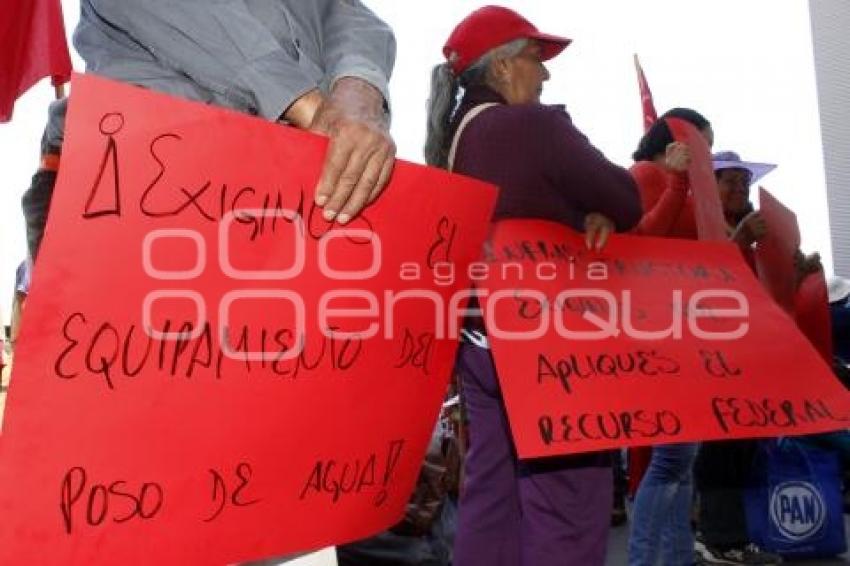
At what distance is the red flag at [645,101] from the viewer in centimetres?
230

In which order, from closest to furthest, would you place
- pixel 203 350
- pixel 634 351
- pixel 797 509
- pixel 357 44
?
pixel 203 350 < pixel 357 44 < pixel 634 351 < pixel 797 509

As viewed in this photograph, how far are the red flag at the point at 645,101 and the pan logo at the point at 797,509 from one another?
1275 millimetres

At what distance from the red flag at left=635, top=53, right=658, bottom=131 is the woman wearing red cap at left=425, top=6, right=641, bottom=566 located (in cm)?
118

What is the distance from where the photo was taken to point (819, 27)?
591 centimetres

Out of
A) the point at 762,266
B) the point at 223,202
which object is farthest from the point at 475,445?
the point at 762,266

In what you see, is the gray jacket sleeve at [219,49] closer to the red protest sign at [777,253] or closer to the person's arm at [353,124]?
the person's arm at [353,124]

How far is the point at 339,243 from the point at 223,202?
11 cm

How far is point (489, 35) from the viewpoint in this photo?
1352 mm

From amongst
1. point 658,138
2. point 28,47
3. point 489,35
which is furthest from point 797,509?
point 28,47

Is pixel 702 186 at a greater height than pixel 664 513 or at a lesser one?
greater

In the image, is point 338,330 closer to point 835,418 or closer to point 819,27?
point 835,418

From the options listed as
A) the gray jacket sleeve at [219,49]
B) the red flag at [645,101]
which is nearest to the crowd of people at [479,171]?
the gray jacket sleeve at [219,49]

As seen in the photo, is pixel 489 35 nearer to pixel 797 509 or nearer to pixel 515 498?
pixel 515 498

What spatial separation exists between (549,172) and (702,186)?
1.47 ft
